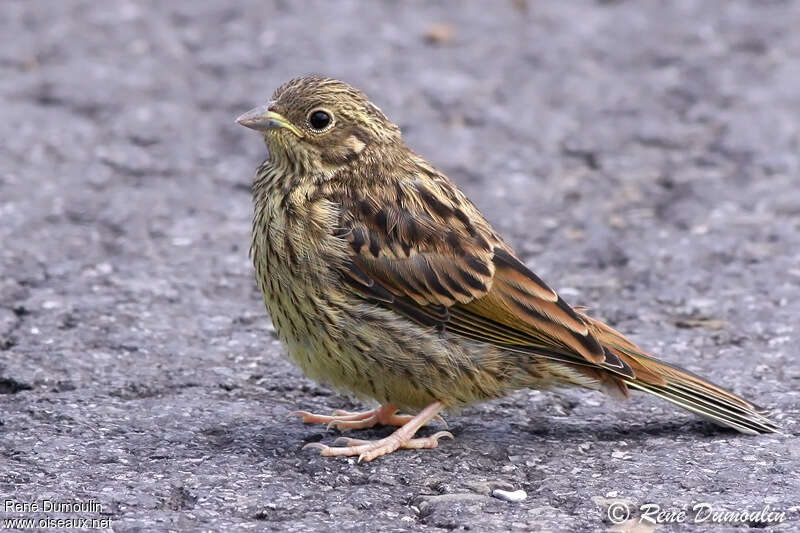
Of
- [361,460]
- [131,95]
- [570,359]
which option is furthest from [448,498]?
[131,95]

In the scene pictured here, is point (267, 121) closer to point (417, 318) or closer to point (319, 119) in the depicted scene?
point (319, 119)

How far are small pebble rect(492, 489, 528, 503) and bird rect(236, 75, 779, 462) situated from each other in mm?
513

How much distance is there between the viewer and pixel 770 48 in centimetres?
1014

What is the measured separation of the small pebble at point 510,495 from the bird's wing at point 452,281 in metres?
0.65

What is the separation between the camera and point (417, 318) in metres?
5.52

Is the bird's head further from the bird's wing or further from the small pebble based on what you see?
the small pebble

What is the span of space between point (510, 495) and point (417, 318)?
0.86m

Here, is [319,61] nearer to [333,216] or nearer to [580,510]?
[333,216]

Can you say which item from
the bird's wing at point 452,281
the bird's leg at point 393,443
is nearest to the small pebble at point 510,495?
the bird's leg at point 393,443

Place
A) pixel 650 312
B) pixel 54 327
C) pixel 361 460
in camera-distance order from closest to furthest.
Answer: pixel 361 460
pixel 54 327
pixel 650 312

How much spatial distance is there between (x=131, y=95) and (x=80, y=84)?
373 mm

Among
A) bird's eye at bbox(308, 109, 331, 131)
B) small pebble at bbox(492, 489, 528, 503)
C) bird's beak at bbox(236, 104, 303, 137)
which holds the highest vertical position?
bird's eye at bbox(308, 109, 331, 131)

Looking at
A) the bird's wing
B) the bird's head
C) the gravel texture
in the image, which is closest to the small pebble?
the gravel texture

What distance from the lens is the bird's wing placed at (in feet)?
18.0
